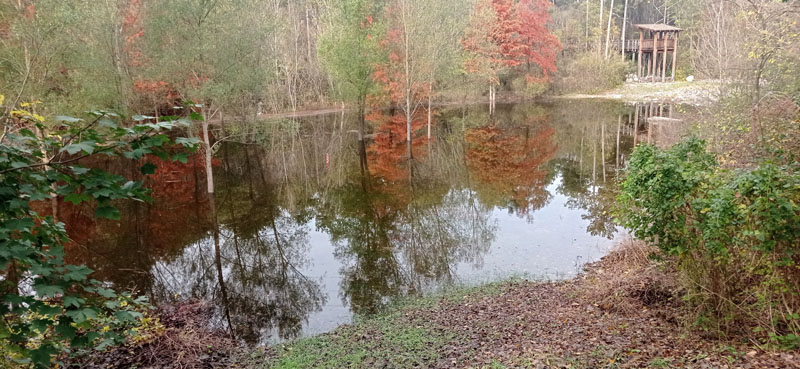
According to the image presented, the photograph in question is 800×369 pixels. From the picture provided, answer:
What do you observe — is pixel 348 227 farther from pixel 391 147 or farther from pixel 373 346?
pixel 391 147

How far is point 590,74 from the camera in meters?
50.8

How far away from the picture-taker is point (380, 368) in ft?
21.8

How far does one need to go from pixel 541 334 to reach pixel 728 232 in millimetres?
2981

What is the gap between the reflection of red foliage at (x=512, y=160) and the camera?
18766mm

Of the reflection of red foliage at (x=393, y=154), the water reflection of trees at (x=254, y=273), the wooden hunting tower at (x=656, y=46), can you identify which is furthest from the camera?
the wooden hunting tower at (x=656, y=46)

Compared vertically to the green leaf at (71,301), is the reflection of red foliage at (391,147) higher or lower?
lower

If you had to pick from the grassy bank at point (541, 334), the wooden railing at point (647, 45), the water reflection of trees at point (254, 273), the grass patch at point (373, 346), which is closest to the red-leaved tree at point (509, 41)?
the wooden railing at point (647, 45)

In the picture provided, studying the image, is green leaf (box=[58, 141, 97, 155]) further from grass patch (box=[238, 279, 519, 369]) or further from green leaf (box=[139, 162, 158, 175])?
grass patch (box=[238, 279, 519, 369])

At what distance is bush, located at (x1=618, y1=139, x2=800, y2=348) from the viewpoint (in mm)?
4953

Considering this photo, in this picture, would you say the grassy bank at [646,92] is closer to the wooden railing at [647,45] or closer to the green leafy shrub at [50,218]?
the wooden railing at [647,45]

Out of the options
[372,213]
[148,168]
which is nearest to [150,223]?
[372,213]

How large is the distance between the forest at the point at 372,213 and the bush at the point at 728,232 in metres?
0.03

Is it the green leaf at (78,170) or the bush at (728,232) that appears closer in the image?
the green leaf at (78,170)

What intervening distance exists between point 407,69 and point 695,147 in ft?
66.8
